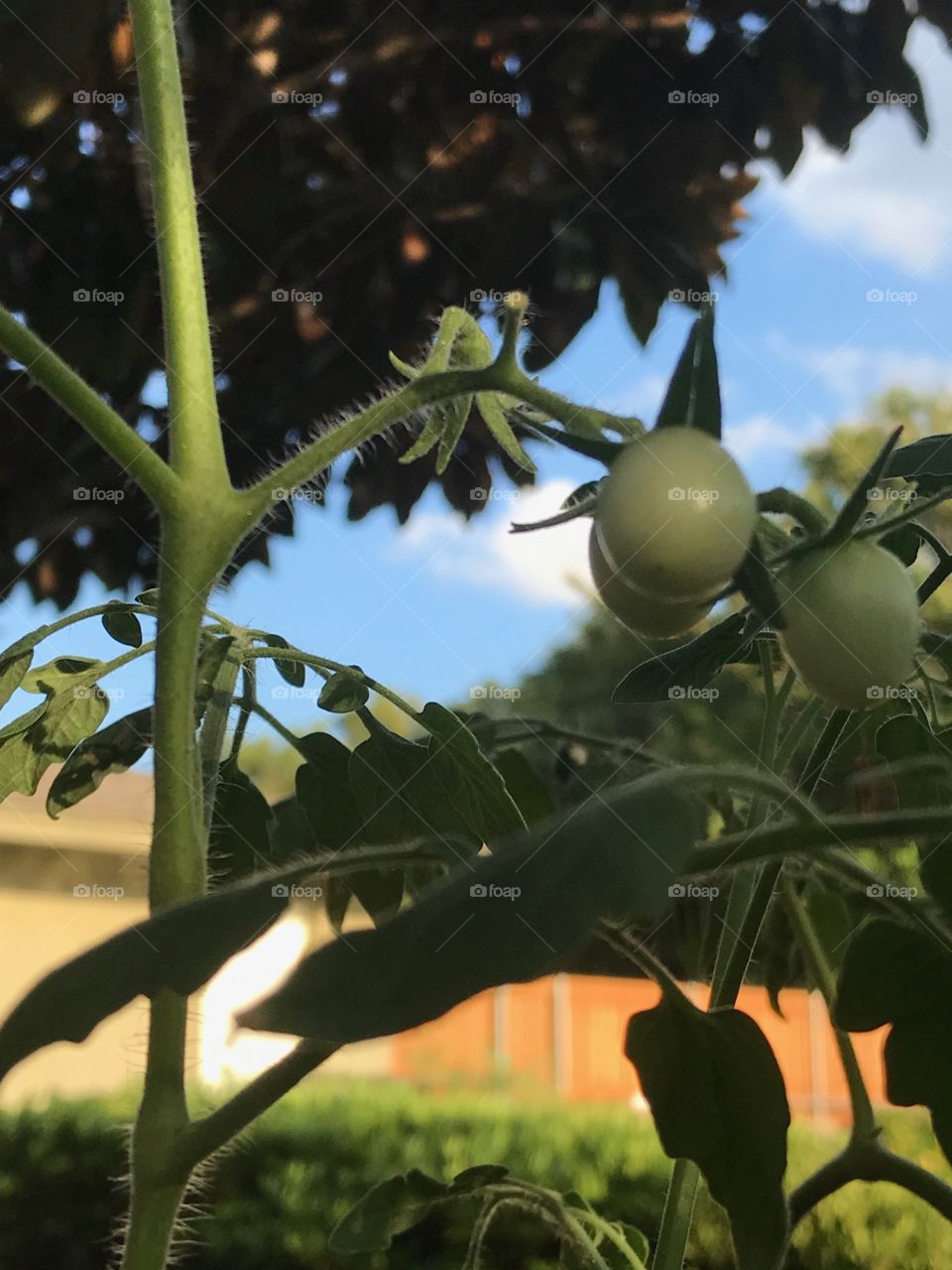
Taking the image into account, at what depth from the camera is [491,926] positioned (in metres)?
0.16

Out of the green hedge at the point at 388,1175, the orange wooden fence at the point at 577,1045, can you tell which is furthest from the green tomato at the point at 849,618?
the green hedge at the point at 388,1175

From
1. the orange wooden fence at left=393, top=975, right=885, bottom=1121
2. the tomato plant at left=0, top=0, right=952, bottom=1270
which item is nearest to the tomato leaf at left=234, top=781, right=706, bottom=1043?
the tomato plant at left=0, top=0, right=952, bottom=1270

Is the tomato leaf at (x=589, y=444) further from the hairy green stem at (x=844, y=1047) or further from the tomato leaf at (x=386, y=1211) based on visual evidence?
the tomato leaf at (x=386, y=1211)

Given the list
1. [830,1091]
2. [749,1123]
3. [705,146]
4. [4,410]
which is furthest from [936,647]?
[830,1091]

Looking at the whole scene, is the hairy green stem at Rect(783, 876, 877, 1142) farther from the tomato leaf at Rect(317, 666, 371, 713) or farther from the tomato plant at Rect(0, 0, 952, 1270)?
the tomato leaf at Rect(317, 666, 371, 713)

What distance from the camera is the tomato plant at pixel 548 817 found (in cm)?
17

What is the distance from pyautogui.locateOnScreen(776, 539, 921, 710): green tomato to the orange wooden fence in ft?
3.06

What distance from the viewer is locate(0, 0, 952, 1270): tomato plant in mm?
169

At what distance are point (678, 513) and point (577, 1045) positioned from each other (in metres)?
1.08

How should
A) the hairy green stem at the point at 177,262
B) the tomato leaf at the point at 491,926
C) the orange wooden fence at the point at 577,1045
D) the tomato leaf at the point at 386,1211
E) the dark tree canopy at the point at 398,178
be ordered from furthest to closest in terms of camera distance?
1. the orange wooden fence at the point at 577,1045
2. the dark tree canopy at the point at 398,178
3. the tomato leaf at the point at 386,1211
4. the hairy green stem at the point at 177,262
5. the tomato leaf at the point at 491,926

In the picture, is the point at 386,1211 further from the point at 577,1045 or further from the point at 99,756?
the point at 577,1045

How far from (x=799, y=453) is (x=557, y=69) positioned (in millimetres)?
386

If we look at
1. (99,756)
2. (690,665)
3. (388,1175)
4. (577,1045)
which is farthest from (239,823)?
(388,1175)

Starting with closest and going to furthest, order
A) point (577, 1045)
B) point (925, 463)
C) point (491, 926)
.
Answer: point (491, 926) → point (925, 463) → point (577, 1045)
